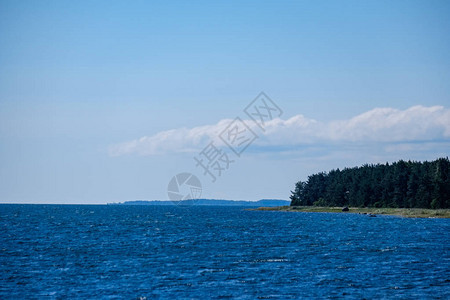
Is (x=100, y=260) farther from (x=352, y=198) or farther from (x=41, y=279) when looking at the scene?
(x=352, y=198)

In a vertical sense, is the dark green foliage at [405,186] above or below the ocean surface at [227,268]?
above

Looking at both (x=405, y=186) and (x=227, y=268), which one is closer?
(x=227, y=268)

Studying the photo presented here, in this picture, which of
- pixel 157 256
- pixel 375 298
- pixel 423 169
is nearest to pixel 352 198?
pixel 423 169

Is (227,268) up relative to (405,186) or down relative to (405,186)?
down

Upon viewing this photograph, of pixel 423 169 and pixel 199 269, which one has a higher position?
pixel 423 169

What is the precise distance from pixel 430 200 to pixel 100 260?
4923 inches

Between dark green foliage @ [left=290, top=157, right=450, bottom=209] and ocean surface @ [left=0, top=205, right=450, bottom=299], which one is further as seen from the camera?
dark green foliage @ [left=290, top=157, right=450, bottom=209]

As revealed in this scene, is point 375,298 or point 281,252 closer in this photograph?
point 375,298

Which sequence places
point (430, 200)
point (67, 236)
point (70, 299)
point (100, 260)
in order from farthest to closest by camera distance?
point (430, 200), point (67, 236), point (100, 260), point (70, 299)

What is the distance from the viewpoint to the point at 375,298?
3812 cm

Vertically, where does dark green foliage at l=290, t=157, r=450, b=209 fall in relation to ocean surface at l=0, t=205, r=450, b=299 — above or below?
above

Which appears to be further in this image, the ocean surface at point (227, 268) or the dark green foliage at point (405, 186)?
the dark green foliage at point (405, 186)

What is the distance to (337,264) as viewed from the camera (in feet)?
178

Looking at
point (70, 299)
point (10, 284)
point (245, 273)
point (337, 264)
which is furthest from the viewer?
point (337, 264)
